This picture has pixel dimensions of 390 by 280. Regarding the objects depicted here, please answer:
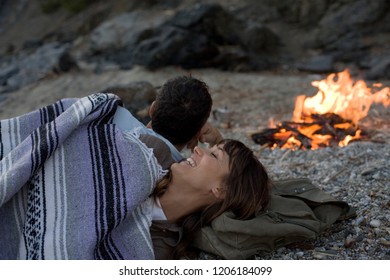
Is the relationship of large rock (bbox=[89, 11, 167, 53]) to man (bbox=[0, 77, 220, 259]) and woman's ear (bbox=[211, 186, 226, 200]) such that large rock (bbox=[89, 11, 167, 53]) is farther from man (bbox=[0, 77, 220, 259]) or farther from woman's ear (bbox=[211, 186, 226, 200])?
woman's ear (bbox=[211, 186, 226, 200])

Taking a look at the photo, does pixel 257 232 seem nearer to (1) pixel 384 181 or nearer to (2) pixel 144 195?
(2) pixel 144 195

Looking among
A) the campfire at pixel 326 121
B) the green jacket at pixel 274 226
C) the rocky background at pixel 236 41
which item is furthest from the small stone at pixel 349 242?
the rocky background at pixel 236 41

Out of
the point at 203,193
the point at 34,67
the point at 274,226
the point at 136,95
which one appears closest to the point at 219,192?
the point at 203,193

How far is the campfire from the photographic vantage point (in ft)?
17.9

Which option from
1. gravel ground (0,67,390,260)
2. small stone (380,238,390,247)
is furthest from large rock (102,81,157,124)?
small stone (380,238,390,247)

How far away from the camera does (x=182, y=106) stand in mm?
3488

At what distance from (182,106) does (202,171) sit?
2.27ft

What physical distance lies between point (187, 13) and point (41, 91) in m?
3.22

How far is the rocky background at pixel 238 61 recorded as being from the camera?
19.9 feet

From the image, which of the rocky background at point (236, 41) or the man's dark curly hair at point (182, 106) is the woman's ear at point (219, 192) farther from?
the rocky background at point (236, 41)

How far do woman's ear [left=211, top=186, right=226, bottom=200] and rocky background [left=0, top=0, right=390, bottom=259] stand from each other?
1679 millimetres

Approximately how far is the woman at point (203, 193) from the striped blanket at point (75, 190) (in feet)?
0.41

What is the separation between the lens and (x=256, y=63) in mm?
10133

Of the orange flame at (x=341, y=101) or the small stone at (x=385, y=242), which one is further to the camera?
the orange flame at (x=341, y=101)
